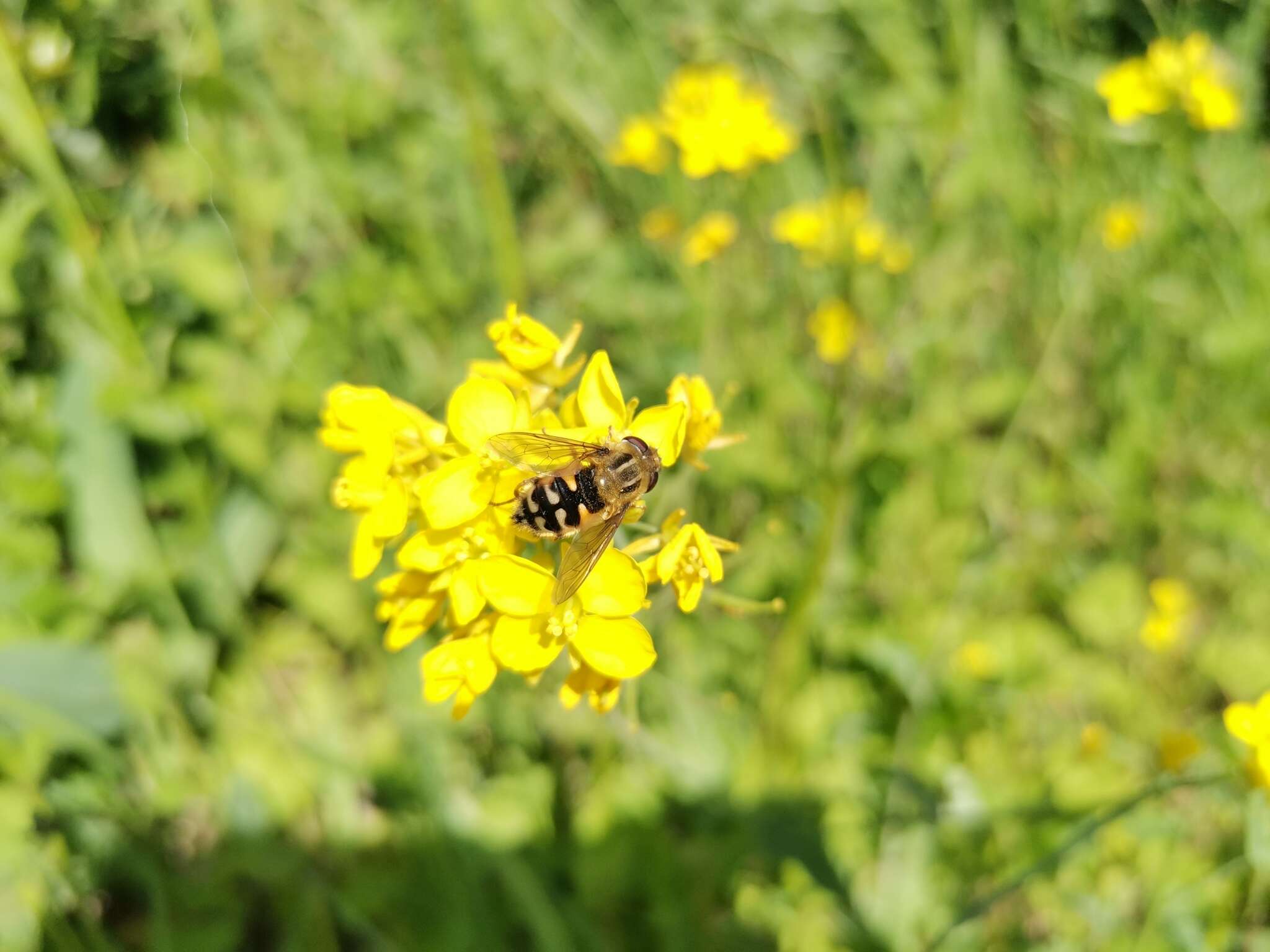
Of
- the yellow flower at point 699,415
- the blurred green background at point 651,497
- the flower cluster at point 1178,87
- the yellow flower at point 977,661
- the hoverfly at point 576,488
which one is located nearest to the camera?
the hoverfly at point 576,488

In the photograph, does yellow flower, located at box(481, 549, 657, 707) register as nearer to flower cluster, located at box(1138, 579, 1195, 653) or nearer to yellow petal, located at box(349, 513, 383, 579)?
yellow petal, located at box(349, 513, 383, 579)

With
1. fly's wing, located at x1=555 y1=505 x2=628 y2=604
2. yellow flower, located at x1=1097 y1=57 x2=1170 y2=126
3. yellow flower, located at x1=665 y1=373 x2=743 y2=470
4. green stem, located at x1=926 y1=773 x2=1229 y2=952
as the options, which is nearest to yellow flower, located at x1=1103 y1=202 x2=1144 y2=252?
yellow flower, located at x1=1097 y1=57 x2=1170 y2=126

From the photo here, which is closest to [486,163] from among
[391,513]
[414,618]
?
[391,513]

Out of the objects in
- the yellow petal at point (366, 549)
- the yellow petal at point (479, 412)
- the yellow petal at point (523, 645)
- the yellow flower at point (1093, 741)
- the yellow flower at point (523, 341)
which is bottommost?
the yellow flower at point (1093, 741)

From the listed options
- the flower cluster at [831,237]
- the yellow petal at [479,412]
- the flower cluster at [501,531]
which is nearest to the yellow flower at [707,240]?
the flower cluster at [831,237]

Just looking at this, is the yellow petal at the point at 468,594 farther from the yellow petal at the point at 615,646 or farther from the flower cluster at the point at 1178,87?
the flower cluster at the point at 1178,87

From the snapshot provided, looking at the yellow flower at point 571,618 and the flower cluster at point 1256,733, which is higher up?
the yellow flower at point 571,618

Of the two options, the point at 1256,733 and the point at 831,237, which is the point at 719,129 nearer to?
the point at 831,237
